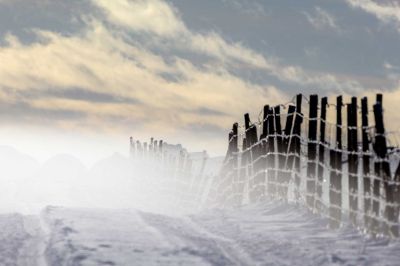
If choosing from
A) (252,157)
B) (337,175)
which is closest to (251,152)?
(252,157)

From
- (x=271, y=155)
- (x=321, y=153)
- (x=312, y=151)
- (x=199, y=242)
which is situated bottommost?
(x=199, y=242)

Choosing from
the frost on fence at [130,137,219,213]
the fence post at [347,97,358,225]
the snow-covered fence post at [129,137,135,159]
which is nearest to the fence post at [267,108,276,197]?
the fence post at [347,97,358,225]

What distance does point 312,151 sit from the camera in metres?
15.5

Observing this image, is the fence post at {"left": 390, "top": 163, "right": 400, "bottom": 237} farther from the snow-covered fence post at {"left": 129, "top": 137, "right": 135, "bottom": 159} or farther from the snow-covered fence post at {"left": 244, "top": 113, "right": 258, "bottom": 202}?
the snow-covered fence post at {"left": 129, "top": 137, "right": 135, "bottom": 159}

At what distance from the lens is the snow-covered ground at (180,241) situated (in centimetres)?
995

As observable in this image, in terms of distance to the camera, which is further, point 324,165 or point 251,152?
point 251,152

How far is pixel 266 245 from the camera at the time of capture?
37.2 ft

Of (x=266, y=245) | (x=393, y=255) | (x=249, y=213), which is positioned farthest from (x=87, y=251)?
(x=249, y=213)

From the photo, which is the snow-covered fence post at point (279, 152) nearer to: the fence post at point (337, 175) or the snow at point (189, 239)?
the snow at point (189, 239)

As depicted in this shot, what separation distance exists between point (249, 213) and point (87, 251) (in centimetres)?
717

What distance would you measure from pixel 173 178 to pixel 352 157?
86.8 feet

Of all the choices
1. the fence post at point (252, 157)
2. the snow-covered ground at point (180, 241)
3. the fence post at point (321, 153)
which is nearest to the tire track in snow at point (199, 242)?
the snow-covered ground at point (180, 241)

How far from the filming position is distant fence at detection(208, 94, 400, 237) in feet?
40.1

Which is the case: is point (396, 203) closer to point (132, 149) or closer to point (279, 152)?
point (279, 152)
